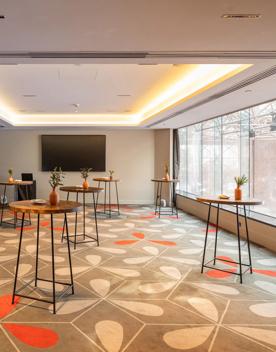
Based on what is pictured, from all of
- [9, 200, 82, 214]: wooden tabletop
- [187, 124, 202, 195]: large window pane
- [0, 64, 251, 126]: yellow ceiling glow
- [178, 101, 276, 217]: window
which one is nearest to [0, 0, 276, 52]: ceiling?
[0, 64, 251, 126]: yellow ceiling glow

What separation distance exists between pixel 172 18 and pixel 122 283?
2718mm

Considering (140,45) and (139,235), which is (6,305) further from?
(139,235)

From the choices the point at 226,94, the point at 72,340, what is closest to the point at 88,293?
the point at 72,340

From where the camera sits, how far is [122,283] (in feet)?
11.7

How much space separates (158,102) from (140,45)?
4.74 meters

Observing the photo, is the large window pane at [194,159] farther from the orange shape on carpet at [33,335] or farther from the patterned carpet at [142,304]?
the orange shape on carpet at [33,335]

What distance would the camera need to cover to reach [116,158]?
10742 mm

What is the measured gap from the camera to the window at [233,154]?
581 centimetres

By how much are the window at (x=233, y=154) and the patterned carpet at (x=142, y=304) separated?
1.51 metres

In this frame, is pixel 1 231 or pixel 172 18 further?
pixel 1 231

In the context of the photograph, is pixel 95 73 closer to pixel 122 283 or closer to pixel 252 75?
pixel 252 75

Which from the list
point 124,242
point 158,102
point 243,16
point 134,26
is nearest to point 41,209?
point 134,26

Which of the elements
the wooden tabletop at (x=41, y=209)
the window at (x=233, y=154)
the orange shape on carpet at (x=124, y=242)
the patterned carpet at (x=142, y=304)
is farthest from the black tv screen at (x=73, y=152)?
the wooden tabletop at (x=41, y=209)

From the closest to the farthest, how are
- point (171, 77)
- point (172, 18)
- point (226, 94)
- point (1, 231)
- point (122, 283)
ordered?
point (172, 18) → point (122, 283) → point (226, 94) → point (171, 77) → point (1, 231)
